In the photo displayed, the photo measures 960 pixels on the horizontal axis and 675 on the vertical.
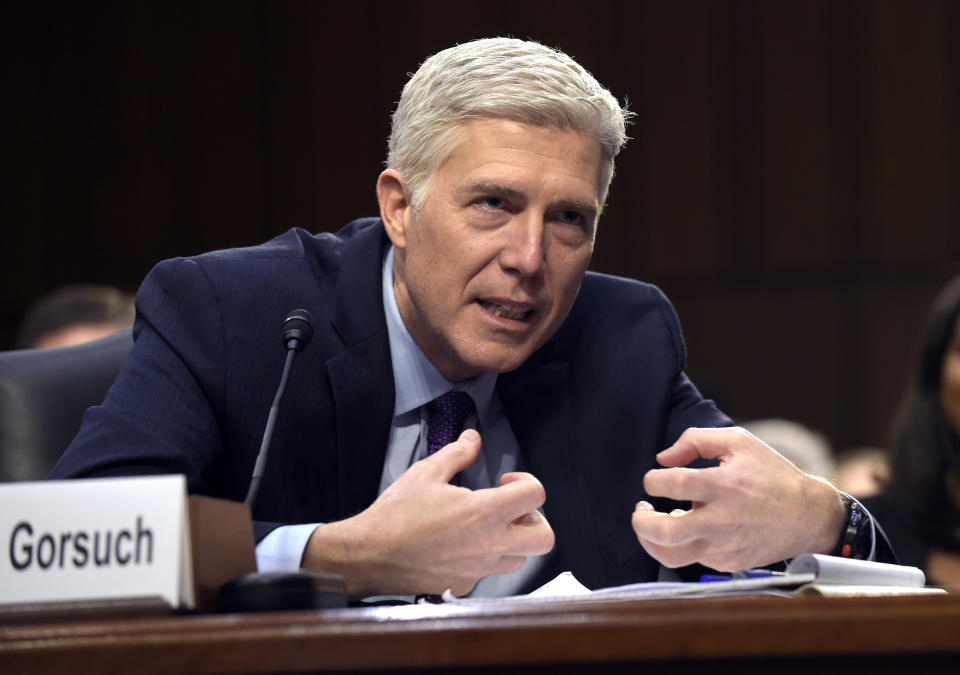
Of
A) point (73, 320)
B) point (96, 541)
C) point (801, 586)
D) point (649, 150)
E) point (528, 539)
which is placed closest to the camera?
point (96, 541)

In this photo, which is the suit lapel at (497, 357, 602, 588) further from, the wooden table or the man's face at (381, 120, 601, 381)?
the wooden table

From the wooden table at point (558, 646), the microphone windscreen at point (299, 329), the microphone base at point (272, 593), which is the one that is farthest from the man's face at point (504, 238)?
the wooden table at point (558, 646)

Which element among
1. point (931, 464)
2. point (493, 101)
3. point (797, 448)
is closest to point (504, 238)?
point (493, 101)

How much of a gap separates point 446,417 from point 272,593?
85 centimetres

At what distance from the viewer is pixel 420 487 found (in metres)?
1.32

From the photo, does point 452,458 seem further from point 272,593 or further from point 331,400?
point 331,400

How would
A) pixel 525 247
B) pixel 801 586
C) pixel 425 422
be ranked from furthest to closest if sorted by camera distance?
pixel 425 422 → pixel 525 247 → pixel 801 586

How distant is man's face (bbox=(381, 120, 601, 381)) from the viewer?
5.65ft

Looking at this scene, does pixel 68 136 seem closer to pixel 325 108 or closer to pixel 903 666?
pixel 325 108

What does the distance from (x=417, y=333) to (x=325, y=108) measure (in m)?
4.04

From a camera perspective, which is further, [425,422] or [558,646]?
[425,422]

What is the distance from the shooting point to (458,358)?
181cm

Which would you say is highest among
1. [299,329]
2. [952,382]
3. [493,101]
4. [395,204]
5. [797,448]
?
[493,101]

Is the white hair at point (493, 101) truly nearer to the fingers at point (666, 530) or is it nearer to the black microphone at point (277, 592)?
the fingers at point (666, 530)
